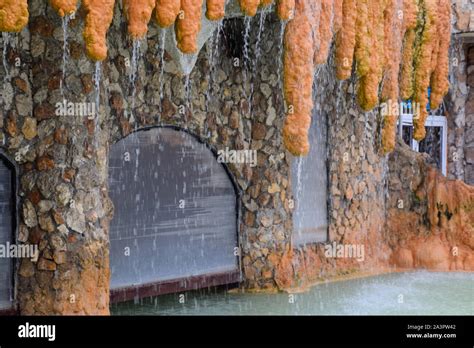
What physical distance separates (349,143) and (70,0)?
632 cm

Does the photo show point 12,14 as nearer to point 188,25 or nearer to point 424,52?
point 188,25

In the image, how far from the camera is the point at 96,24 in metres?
7.15

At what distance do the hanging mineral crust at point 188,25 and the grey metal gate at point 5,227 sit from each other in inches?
80.2

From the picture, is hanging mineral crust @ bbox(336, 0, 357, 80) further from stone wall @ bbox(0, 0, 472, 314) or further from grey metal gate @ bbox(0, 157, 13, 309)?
grey metal gate @ bbox(0, 157, 13, 309)

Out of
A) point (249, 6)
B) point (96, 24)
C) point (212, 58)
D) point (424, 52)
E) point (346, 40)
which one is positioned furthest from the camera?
point (424, 52)

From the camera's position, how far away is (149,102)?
9.45 metres

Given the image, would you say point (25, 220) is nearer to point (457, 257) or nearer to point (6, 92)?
point (6, 92)

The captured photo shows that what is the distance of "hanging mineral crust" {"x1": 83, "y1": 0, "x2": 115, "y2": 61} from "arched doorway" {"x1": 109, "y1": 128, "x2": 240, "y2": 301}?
2.19 metres

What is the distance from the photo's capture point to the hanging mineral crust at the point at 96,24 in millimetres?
7102

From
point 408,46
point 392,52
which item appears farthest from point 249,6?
point 408,46

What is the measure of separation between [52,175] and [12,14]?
5.91 feet

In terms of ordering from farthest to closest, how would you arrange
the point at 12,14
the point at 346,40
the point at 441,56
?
the point at 441,56
the point at 346,40
the point at 12,14

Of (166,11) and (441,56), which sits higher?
(441,56)

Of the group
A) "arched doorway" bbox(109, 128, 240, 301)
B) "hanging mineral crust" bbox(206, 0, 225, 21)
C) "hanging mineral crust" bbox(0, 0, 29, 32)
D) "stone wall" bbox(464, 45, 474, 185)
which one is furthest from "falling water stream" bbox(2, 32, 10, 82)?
"stone wall" bbox(464, 45, 474, 185)
